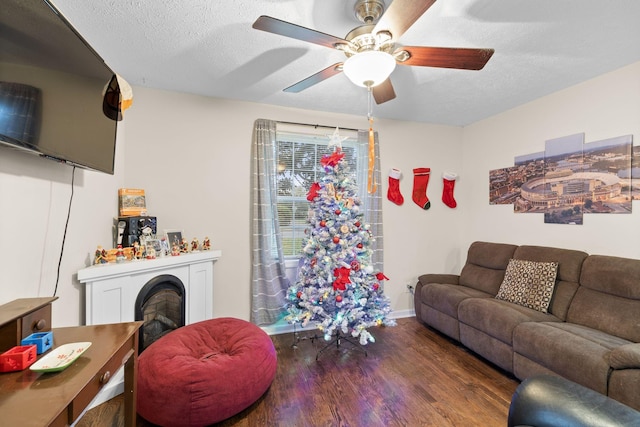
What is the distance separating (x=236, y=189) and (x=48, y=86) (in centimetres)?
182

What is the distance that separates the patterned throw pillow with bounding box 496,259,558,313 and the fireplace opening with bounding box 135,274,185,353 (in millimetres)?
3070

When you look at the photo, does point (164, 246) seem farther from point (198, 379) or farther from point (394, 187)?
point (394, 187)

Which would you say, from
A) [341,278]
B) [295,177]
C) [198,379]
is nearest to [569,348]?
[341,278]

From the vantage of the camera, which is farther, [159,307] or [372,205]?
[372,205]

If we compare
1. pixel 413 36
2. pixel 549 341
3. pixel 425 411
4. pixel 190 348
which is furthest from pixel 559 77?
pixel 190 348

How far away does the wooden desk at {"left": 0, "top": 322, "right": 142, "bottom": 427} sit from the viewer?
2.48 feet

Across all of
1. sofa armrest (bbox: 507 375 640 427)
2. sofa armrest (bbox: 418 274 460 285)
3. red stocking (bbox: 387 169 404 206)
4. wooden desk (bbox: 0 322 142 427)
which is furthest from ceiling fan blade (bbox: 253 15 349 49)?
sofa armrest (bbox: 418 274 460 285)

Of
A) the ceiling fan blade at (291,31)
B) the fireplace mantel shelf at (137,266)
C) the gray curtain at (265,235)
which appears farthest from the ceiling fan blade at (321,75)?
the fireplace mantel shelf at (137,266)

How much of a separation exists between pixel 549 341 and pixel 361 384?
4.54ft

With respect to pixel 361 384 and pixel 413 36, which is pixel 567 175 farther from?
pixel 361 384

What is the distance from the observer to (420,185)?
147 inches

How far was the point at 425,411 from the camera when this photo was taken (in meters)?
1.88

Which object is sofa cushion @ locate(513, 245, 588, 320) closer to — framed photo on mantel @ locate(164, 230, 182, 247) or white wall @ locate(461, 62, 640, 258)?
white wall @ locate(461, 62, 640, 258)

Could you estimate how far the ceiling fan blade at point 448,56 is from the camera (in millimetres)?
1483
